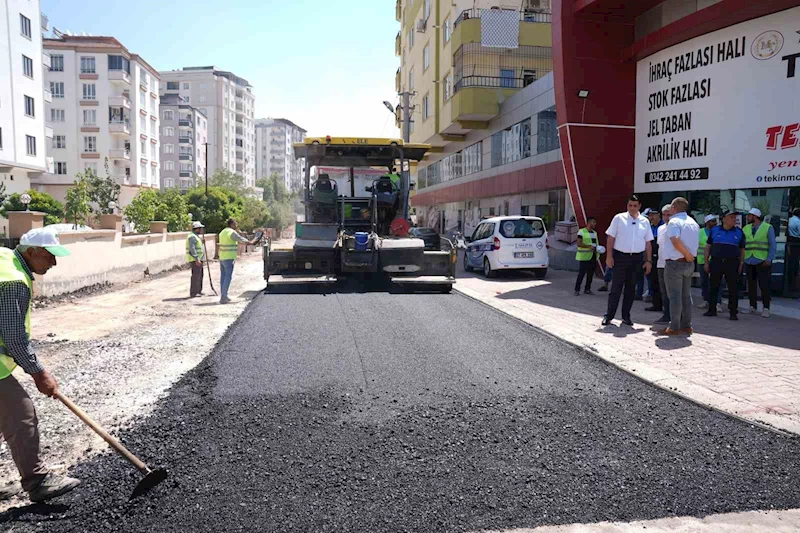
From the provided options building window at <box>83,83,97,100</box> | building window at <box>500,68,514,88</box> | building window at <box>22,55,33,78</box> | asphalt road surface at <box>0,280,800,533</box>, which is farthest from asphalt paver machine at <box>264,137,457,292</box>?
building window at <box>83,83,97,100</box>

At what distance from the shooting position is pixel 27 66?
40312mm

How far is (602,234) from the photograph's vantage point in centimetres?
1560

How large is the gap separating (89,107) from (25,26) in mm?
20657

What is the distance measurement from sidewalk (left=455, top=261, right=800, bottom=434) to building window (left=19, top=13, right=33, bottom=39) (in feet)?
133

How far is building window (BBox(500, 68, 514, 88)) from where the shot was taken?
28.0 m

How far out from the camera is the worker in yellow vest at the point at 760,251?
32.3 ft

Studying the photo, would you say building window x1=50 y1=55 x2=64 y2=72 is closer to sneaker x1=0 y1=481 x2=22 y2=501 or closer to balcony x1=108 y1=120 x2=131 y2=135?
balcony x1=108 y1=120 x2=131 y2=135

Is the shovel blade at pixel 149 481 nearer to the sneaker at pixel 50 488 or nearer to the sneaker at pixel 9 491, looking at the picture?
the sneaker at pixel 50 488

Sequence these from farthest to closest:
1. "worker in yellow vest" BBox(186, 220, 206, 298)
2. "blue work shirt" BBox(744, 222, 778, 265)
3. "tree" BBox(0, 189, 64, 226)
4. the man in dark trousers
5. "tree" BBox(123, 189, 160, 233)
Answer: "tree" BBox(0, 189, 64, 226)
"tree" BBox(123, 189, 160, 233)
"worker in yellow vest" BBox(186, 220, 206, 298)
"blue work shirt" BBox(744, 222, 778, 265)
the man in dark trousers

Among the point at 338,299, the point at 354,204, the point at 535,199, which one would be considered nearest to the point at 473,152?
the point at 535,199

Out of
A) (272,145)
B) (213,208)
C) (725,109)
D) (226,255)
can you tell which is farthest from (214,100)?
(725,109)

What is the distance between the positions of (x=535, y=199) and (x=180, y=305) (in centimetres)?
1630

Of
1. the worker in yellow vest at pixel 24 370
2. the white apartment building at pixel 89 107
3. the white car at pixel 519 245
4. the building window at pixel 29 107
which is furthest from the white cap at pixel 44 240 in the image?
the white apartment building at pixel 89 107

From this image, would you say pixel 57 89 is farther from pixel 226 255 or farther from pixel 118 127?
pixel 226 255
